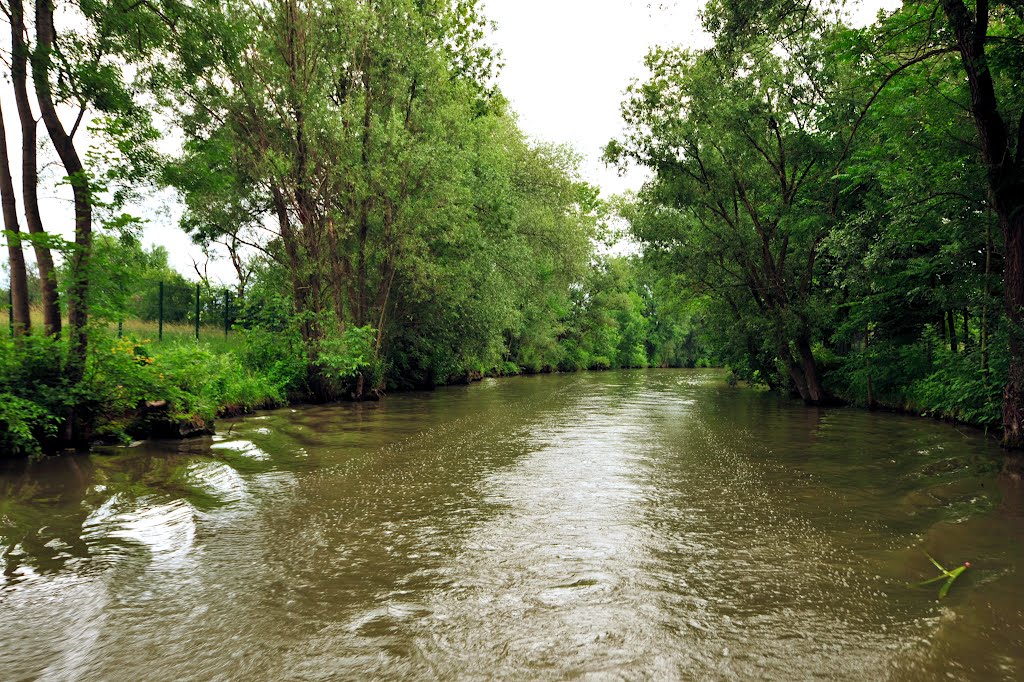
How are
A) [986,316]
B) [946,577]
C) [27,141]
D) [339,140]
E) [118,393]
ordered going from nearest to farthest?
1. [946,577]
2. [118,393]
3. [27,141]
4. [986,316]
5. [339,140]

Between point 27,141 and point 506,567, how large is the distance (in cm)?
1020

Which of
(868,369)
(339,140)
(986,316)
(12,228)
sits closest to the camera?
(12,228)

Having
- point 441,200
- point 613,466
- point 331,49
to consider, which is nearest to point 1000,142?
point 613,466

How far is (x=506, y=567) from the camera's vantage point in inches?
184

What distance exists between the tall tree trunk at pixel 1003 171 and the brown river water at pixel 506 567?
1.76 m

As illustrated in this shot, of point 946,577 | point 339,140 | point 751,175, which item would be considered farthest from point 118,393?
point 751,175

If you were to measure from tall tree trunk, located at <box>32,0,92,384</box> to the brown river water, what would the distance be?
166 cm

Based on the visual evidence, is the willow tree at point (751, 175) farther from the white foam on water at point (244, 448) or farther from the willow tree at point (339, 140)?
the white foam on water at point (244, 448)

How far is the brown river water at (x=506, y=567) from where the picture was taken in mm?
3324

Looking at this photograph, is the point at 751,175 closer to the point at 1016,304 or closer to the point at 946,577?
the point at 1016,304

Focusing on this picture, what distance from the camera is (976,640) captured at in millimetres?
3494

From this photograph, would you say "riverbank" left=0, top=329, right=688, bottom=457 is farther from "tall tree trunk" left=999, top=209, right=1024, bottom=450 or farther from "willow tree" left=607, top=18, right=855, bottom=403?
"tall tree trunk" left=999, top=209, right=1024, bottom=450

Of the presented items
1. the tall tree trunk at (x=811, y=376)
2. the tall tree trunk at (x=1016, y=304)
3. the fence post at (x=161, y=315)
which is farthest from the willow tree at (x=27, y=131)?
the tall tree trunk at (x=811, y=376)

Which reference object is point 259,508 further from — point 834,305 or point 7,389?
point 834,305
